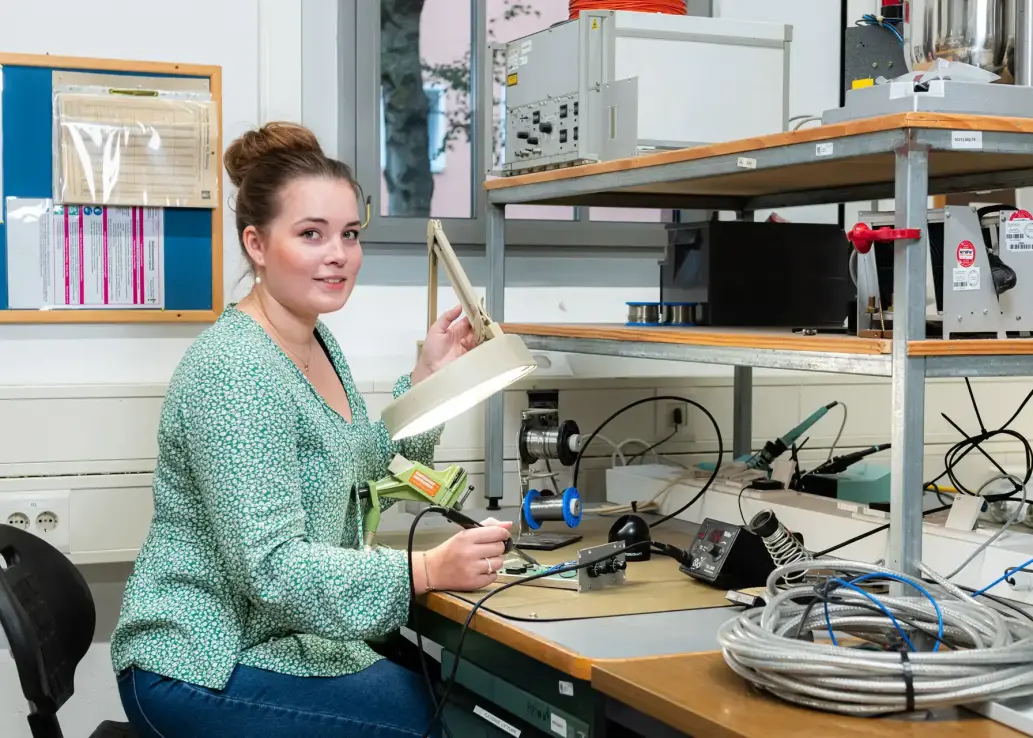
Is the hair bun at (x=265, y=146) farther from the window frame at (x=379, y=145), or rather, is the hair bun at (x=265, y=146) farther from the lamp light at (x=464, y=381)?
the window frame at (x=379, y=145)

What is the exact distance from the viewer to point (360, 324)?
8.93 feet

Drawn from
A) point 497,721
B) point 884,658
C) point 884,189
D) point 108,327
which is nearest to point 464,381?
point 497,721

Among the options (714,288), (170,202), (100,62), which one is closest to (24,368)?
(170,202)

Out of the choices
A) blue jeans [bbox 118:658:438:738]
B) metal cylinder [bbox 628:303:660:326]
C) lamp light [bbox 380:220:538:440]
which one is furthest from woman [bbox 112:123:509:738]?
metal cylinder [bbox 628:303:660:326]

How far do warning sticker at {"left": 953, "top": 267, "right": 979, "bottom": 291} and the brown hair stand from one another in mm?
941

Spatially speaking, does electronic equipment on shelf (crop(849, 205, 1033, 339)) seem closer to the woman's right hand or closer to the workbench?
the workbench

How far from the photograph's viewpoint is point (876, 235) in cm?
146

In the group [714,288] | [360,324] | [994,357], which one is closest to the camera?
[994,357]

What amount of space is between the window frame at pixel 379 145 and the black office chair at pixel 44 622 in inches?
43.4

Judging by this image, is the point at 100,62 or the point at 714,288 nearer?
the point at 714,288

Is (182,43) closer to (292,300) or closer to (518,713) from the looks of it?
(292,300)

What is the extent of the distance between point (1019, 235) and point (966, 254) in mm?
87

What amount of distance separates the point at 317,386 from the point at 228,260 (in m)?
0.73

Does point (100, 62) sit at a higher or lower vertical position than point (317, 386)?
higher
